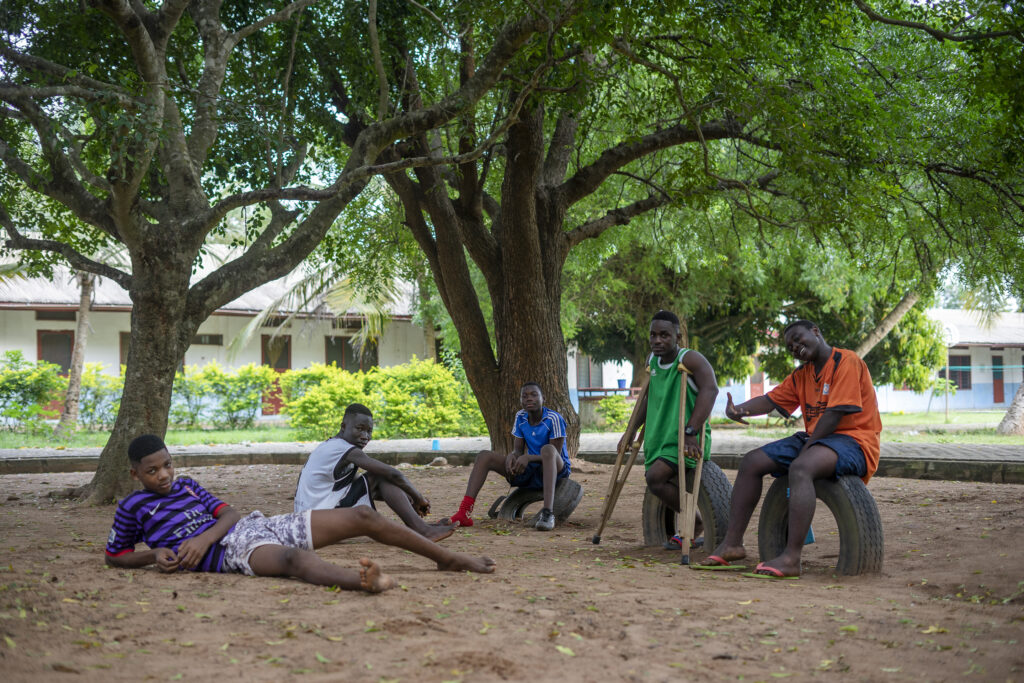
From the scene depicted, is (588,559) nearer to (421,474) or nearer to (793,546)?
(793,546)

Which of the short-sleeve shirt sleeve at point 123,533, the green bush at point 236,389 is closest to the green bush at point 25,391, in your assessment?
the green bush at point 236,389

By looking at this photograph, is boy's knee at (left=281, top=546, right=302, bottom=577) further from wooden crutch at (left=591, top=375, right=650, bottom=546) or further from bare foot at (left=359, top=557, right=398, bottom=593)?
wooden crutch at (left=591, top=375, right=650, bottom=546)

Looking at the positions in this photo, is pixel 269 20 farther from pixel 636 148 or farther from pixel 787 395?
pixel 787 395

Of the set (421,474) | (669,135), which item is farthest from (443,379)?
(669,135)

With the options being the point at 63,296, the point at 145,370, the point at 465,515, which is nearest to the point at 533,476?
the point at 465,515

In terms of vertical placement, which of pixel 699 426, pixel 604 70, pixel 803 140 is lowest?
pixel 699 426

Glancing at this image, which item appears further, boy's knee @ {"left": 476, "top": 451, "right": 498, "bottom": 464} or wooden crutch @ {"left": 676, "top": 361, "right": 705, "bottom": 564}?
boy's knee @ {"left": 476, "top": 451, "right": 498, "bottom": 464}

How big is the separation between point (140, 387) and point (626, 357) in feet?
61.0

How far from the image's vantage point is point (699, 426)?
6012mm

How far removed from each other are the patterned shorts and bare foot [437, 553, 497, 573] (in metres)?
0.78

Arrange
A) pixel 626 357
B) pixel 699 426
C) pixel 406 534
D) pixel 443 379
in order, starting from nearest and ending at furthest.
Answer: pixel 406 534
pixel 699 426
pixel 443 379
pixel 626 357

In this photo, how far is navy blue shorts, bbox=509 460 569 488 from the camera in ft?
25.3

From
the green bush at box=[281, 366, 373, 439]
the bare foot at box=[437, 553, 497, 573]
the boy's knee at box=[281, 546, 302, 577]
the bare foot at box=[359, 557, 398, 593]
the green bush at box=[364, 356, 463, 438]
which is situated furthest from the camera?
the green bush at box=[364, 356, 463, 438]

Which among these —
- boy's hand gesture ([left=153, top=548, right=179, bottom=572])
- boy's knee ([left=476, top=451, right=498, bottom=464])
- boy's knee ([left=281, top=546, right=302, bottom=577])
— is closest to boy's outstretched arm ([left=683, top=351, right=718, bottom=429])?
boy's knee ([left=476, top=451, right=498, bottom=464])
